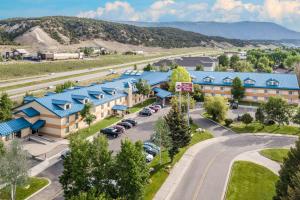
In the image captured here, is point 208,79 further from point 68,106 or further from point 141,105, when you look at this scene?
point 68,106

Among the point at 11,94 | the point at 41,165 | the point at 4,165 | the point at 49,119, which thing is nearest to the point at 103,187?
the point at 4,165

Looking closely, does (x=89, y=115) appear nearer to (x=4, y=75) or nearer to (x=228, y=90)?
(x=228, y=90)

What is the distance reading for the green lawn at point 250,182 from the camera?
4094cm

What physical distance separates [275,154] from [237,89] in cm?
3758

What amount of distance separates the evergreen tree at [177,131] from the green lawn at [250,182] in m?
8.98

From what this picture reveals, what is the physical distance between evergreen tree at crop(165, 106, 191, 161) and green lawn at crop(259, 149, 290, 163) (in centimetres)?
1490

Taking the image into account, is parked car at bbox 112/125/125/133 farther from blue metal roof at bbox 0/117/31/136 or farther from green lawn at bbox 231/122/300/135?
green lawn at bbox 231/122/300/135

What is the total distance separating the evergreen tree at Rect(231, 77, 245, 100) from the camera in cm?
8981

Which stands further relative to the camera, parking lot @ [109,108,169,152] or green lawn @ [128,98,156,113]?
green lawn @ [128,98,156,113]

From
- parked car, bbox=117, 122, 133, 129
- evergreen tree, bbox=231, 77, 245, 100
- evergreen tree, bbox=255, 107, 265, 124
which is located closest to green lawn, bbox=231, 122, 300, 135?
evergreen tree, bbox=255, 107, 265, 124

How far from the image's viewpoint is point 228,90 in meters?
95.4

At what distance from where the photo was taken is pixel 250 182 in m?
44.5

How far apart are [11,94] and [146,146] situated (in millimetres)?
63318

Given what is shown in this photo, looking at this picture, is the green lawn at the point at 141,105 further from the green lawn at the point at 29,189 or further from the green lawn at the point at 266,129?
the green lawn at the point at 29,189
